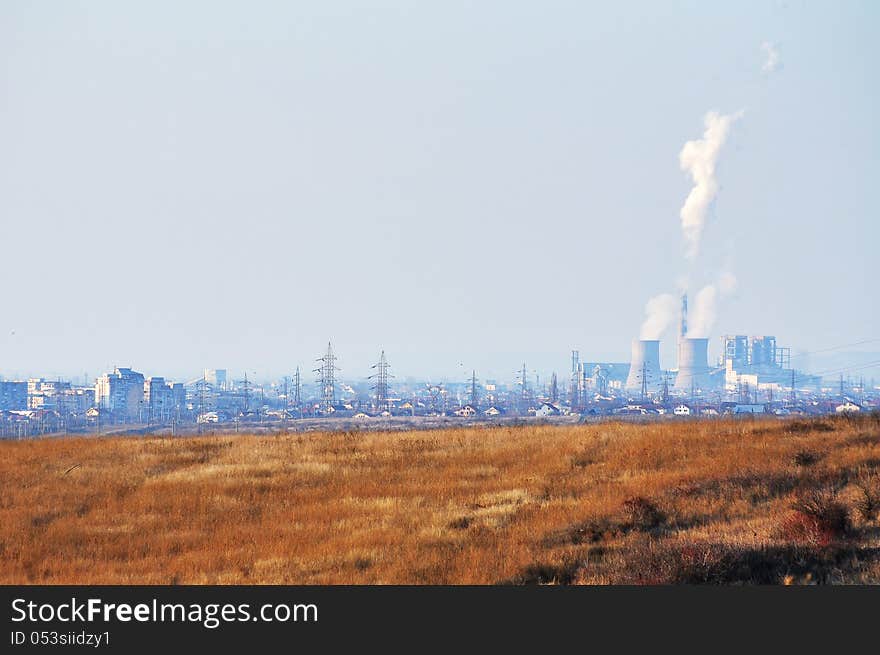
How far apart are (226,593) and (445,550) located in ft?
14.8

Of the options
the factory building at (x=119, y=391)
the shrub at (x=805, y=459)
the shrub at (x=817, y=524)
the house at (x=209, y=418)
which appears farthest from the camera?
the factory building at (x=119, y=391)

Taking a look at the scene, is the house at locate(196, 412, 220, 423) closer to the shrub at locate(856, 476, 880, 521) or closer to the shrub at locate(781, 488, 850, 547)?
the shrub at locate(856, 476, 880, 521)

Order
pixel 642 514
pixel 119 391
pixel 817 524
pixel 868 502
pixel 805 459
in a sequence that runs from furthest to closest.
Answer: pixel 119 391
pixel 805 459
pixel 642 514
pixel 868 502
pixel 817 524

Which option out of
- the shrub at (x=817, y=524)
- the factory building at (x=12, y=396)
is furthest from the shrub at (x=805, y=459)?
the factory building at (x=12, y=396)

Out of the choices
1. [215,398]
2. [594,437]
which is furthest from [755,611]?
[215,398]

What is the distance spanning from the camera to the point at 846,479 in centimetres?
2048

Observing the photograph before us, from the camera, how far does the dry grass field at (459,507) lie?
48.0 ft

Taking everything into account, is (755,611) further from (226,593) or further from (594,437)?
(594,437)

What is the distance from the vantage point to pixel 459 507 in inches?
782

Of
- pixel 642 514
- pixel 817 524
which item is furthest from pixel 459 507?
pixel 817 524

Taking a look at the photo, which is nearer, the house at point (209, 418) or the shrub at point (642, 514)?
the shrub at point (642, 514)

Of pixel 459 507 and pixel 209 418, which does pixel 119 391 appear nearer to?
pixel 209 418

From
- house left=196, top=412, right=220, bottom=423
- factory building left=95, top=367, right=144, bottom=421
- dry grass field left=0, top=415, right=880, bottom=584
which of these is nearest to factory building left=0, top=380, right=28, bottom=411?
factory building left=95, top=367, right=144, bottom=421

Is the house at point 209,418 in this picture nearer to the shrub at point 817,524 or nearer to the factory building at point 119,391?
the factory building at point 119,391
